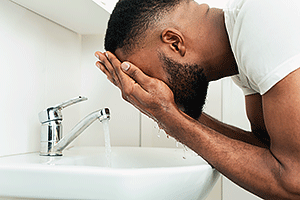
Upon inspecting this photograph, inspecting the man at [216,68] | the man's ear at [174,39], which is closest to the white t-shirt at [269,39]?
the man at [216,68]

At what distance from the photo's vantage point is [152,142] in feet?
4.56

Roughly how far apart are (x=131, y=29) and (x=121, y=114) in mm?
653

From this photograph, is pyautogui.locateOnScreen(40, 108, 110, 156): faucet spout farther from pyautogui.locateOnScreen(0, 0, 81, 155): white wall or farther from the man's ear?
the man's ear

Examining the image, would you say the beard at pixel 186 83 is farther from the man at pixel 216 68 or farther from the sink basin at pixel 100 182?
the sink basin at pixel 100 182

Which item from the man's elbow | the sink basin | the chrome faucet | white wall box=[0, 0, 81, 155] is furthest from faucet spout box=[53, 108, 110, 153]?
the man's elbow

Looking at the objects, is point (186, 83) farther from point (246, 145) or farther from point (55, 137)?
point (55, 137)

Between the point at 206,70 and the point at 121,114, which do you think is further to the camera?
the point at 121,114

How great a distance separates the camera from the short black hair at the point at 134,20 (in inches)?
31.8

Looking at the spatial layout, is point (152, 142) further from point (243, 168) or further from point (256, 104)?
point (243, 168)

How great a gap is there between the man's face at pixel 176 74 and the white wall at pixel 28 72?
389 millimetres

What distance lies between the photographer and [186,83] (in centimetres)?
87

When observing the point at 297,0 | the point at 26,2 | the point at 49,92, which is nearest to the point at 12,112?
the point at 49,92

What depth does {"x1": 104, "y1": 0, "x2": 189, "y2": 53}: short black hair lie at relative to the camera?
809 millimetres

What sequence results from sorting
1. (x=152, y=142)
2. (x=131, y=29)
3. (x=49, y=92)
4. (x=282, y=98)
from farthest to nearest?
(x=152, y=142) → (x=49, y=92) → (x=131, y=29) → (x=282, y=98)
